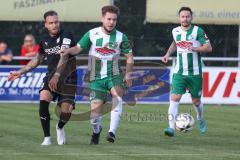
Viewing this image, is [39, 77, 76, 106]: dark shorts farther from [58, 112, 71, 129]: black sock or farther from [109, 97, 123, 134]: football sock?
[109, 97, 123, 134]: football sock

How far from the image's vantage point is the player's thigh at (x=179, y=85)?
50.9 feet

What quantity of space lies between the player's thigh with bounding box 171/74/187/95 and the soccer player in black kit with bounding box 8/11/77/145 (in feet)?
8.64

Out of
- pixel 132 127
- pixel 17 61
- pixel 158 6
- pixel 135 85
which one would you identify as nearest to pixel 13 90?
pixel 17 61

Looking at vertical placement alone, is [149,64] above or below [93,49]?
below

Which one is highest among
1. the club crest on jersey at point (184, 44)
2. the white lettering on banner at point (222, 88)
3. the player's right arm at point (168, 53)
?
the club crest on jersey at point (184, 44)

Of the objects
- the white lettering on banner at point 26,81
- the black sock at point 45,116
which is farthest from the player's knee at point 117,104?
the white lettering on banner at point 26,81

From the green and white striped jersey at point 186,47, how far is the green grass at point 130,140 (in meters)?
1.13

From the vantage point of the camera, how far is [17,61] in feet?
83.7

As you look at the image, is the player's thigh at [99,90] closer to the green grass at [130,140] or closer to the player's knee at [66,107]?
the player's knee at [66,107]

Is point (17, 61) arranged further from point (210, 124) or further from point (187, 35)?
point (187, 35)

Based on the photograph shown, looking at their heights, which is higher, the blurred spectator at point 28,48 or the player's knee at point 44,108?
the player's knee at point 44,108

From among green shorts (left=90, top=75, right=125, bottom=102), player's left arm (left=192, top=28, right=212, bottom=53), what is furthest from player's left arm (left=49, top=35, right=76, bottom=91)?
player's left arm (left=192, top=28, right=212, bottom=53)

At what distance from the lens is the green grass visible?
11.8 meters

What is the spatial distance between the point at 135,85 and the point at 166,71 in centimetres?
112
